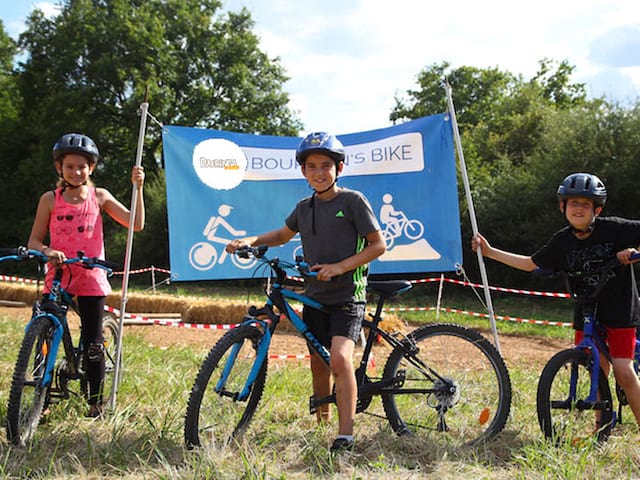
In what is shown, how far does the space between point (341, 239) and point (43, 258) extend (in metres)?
1.80

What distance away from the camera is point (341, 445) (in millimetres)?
3430

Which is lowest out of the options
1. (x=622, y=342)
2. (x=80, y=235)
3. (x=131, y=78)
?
(x=622, y=342)

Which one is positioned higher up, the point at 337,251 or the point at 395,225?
the point at 395,225

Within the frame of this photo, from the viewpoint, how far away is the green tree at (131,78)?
1148 inches

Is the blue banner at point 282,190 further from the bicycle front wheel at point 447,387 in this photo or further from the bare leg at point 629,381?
the bare leg at point 629,381

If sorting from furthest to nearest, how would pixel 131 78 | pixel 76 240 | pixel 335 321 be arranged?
pixel 131 78 → pixel 76 240 → pixel 335 321

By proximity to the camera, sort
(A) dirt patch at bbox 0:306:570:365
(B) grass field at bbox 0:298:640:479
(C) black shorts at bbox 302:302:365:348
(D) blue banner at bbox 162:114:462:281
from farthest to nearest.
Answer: (A) dirt patch at bbox 0:306:570:365
(D) blue banner at bbox 162:114:462:281
(C) black shorts at bbox 302:302:365:348
(B) grass field at bbox 0:298:640:479

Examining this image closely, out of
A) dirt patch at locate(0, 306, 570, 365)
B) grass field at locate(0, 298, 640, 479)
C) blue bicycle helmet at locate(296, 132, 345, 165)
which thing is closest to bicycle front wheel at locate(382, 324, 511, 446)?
grass field at locate(0, 298, 640, 479)

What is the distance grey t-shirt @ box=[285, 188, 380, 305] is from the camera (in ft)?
12.0

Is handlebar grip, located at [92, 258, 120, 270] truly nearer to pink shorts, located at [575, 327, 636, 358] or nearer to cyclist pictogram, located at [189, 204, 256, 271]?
cyclist pictogram, located at [189, 204, 256, 271]

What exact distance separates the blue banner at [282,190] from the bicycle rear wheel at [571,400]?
2124 millimetres

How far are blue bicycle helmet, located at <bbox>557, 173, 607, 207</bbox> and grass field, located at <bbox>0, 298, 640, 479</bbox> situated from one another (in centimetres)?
147

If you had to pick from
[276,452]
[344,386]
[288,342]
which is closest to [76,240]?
[276,452]

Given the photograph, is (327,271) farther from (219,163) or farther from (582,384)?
(219,163)
